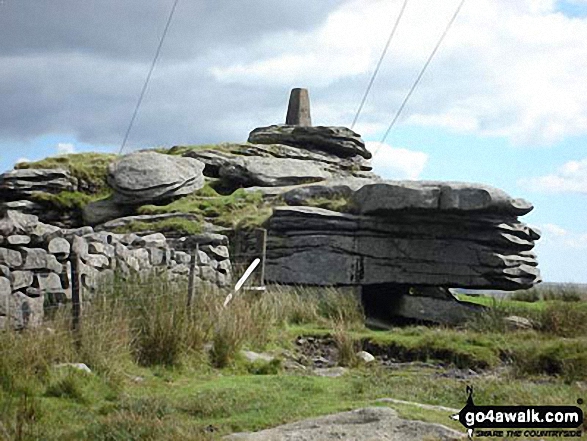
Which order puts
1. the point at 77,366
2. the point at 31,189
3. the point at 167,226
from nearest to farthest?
1. the point at 77,366
2. the point at 167,226
3. the point at 31,189

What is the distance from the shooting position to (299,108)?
28.9 metres

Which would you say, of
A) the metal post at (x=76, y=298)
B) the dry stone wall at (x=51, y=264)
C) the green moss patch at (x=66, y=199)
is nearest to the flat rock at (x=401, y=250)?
the dry stone wall at (x=51, y=264)

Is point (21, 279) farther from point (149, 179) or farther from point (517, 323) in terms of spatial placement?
point (149, 179)

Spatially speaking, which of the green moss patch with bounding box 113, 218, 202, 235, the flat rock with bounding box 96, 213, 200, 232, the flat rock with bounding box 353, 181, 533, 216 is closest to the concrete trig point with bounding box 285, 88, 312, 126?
the flat rock with bounding box 96, 213, 200, 232

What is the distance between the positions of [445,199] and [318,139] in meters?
8.98

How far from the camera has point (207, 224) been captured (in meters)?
21.3

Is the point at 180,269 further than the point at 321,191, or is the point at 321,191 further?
the point at 321,191

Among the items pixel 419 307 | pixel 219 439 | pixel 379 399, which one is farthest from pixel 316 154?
pixel 219 439

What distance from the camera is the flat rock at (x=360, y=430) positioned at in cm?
654

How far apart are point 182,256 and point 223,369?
13.2 feet

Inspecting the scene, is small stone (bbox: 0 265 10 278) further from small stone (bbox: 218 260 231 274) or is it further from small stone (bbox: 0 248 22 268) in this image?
small stone (bbox: 218 260 231 274)

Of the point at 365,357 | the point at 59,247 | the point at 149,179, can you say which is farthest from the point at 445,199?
the point at 59,247

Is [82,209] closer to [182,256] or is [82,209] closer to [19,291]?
[182,256]

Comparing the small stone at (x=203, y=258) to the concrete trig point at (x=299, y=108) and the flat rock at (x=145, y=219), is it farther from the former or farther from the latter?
the concrete trig point at (x=299, y=108)
